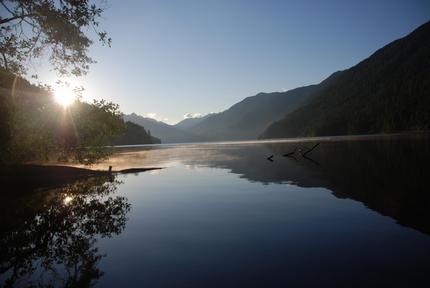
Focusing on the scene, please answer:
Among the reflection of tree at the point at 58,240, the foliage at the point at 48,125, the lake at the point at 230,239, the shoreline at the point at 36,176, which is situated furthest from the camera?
the shoreline at the point at 36,176

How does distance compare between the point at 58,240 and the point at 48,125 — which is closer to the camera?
the point at 58,240

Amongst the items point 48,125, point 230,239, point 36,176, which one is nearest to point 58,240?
point 230,239

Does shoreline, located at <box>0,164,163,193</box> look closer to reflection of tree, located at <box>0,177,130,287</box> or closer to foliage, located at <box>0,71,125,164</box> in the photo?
foliage, located at <box>0,71,125,164</box>

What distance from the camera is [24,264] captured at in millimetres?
13203

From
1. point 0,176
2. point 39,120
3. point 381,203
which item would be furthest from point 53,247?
point 0,176

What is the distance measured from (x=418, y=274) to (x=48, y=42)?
2981cm

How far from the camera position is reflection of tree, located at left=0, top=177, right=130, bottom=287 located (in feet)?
39.0

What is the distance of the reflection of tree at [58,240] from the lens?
11.9m

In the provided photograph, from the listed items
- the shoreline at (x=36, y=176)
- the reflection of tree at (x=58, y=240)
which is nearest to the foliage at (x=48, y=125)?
the shoreline at (x=36, y=176)

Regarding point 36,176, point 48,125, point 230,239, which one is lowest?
point 230,239

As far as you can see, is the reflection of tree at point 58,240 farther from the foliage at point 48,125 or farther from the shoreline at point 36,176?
the shoreline at point 36,176

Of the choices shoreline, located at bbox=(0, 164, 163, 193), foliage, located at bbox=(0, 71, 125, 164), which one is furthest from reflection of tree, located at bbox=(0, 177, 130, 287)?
shoreline, located at bbox=(0, 164, 163, 193)

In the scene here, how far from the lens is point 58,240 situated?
54.0ft

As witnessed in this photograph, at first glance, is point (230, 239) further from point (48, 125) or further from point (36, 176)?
point (36, 176)
